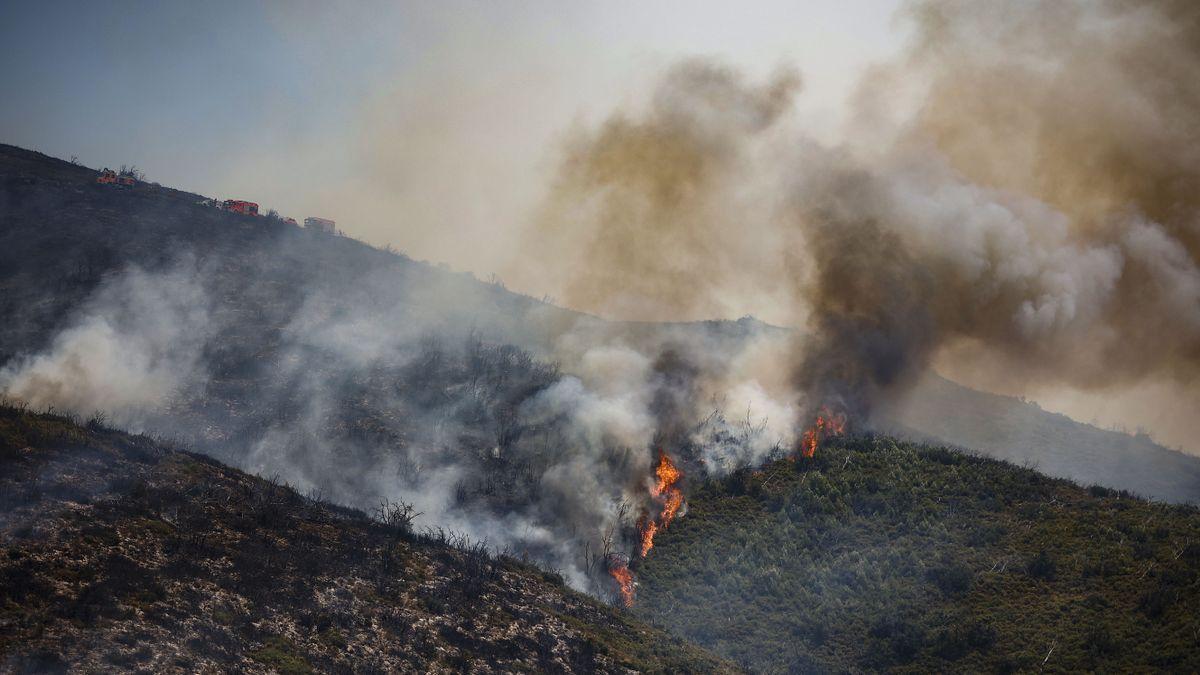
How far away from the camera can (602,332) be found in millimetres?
104438

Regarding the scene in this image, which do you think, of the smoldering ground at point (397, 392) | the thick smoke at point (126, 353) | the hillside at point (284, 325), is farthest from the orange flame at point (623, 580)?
the thick smoke at point (126, 353)

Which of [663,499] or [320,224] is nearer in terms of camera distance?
[663,499]

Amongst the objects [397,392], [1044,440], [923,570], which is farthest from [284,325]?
[1044,440]

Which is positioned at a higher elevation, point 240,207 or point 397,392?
point 240,207

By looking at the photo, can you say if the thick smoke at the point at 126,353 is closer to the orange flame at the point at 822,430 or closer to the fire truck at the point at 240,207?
the fire truck at the point at 240,207

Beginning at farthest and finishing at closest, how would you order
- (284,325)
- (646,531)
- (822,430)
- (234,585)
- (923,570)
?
(822,430) < (284,325) < (646,531) < (923,570) < (234,585)

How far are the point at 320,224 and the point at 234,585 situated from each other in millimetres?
98118

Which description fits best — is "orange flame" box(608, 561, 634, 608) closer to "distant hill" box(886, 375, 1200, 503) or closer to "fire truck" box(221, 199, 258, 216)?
"distant hill" box(886, 375, 1200, 503)

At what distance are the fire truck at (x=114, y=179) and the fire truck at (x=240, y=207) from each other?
564 inches

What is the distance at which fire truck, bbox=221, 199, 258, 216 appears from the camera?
4437 inches

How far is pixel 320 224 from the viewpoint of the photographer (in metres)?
123

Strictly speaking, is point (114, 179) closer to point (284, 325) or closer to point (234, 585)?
point (284, 325)

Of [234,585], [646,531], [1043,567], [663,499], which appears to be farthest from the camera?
[663,499]

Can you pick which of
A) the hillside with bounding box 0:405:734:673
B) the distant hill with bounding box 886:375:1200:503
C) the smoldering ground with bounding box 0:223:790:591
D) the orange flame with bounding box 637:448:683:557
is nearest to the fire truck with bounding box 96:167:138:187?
the smoldering ground with bounding box 0:223:790:591
